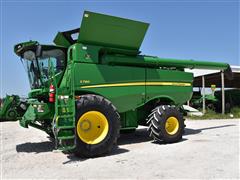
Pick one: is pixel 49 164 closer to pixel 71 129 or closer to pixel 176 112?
pixel 71 129

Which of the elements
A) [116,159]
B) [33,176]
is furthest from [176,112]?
[33,176]

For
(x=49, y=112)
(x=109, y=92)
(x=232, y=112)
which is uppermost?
(x=109, y=92)

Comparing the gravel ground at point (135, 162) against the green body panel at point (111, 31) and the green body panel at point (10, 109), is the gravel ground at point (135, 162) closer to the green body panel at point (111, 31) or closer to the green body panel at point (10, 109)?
the green body panel at point (10, 109)

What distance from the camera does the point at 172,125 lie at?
27.5 feet

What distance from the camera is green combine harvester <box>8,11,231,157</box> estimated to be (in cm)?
646

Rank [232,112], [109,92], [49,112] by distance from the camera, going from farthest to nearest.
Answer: [232,112] < [109,92] < [49,112]

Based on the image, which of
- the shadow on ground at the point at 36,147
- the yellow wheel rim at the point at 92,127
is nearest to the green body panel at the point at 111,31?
the yellow wheel rim at the point at 92,127

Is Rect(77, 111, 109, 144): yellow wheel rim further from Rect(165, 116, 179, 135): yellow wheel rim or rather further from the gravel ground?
Rect(165, 116, 179, 135): yellow wheel rim

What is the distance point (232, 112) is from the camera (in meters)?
19.5

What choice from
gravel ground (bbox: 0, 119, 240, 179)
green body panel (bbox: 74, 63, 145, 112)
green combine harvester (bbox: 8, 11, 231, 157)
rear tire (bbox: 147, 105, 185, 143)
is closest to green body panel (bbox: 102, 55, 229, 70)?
green combine harvester (bbox: 8, 11, 231, 157)

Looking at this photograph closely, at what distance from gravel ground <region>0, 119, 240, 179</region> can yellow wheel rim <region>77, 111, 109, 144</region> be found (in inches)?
20.0

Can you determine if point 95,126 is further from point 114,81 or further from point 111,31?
point 111,31

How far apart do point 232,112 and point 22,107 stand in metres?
15.9

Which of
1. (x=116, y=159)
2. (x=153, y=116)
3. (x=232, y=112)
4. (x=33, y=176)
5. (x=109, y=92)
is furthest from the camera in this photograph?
(x=232, y=112)
